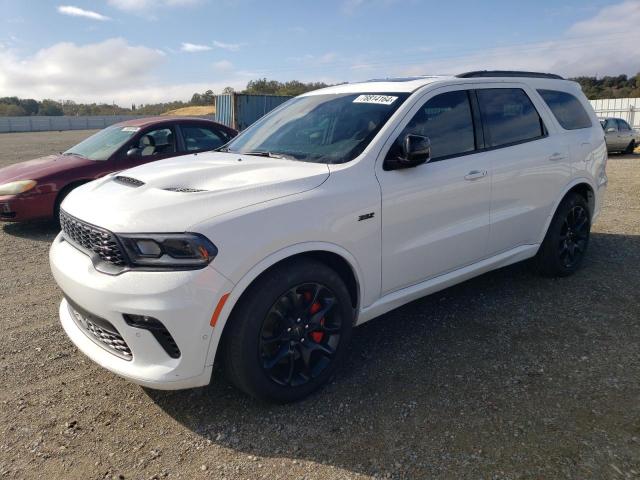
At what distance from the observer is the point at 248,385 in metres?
2.72

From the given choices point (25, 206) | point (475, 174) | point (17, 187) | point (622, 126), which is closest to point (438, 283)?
point (475, 174)

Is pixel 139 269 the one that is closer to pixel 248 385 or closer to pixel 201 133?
pixel 248 385

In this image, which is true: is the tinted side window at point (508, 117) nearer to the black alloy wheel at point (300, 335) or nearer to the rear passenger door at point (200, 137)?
the black alloy wheel at point (300, 335)

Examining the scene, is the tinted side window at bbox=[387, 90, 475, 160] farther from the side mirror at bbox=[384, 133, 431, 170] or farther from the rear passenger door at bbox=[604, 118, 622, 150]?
the rear passenger door at bbox=[604, 118, 622, 150]

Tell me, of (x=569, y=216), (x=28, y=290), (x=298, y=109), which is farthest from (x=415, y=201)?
(x=28, y=290)

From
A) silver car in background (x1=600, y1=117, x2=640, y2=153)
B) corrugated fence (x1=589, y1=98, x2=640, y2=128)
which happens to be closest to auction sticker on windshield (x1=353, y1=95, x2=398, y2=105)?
silver car in background (x1=600, y1=117, x2=640, y2=153)

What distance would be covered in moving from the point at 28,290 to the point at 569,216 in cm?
532

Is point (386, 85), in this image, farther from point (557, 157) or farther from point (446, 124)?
point (557, 157)

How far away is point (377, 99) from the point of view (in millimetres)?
3600

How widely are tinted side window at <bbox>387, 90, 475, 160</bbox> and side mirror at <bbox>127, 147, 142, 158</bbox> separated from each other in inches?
179

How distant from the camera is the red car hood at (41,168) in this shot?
22.4ft

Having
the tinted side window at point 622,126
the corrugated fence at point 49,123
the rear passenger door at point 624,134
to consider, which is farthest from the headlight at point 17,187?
the corrugated fence at point 49,123

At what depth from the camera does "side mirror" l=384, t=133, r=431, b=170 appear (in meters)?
3.10

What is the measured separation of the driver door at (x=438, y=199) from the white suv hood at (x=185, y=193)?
57cm
